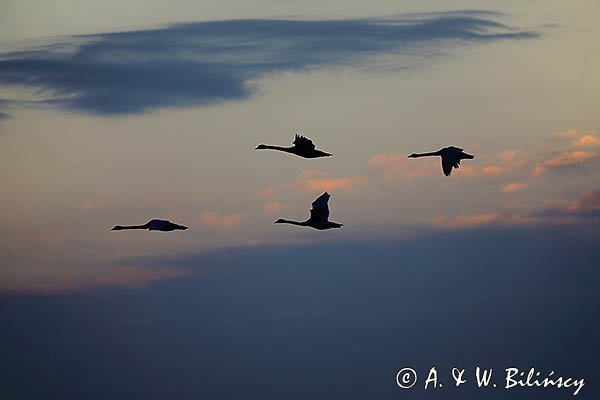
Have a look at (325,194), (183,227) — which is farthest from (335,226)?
(183,227)

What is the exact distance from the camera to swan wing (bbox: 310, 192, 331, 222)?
75.4m

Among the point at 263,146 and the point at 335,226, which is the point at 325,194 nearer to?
the point at 335,226

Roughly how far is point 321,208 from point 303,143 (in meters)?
3.03

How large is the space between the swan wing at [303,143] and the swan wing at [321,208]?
2.24m

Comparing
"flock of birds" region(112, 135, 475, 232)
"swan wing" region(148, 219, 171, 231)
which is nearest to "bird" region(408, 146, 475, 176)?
"flock of birds" region(112, 135, 475, 232)

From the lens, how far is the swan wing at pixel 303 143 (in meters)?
75.6

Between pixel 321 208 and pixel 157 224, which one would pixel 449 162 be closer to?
pixel 321 208

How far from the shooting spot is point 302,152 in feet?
252

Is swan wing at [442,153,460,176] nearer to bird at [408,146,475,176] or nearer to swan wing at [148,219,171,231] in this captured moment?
bird at [408,146,475,176]

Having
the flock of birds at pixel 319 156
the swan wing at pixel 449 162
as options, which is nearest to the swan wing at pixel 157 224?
the flock of birds at pixel 319 156

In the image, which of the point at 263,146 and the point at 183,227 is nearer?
the point at 183,227

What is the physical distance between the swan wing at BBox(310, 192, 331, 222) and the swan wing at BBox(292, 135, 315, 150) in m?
2.24

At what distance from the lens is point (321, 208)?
248 ft

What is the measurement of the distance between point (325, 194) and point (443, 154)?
18.1 ft
